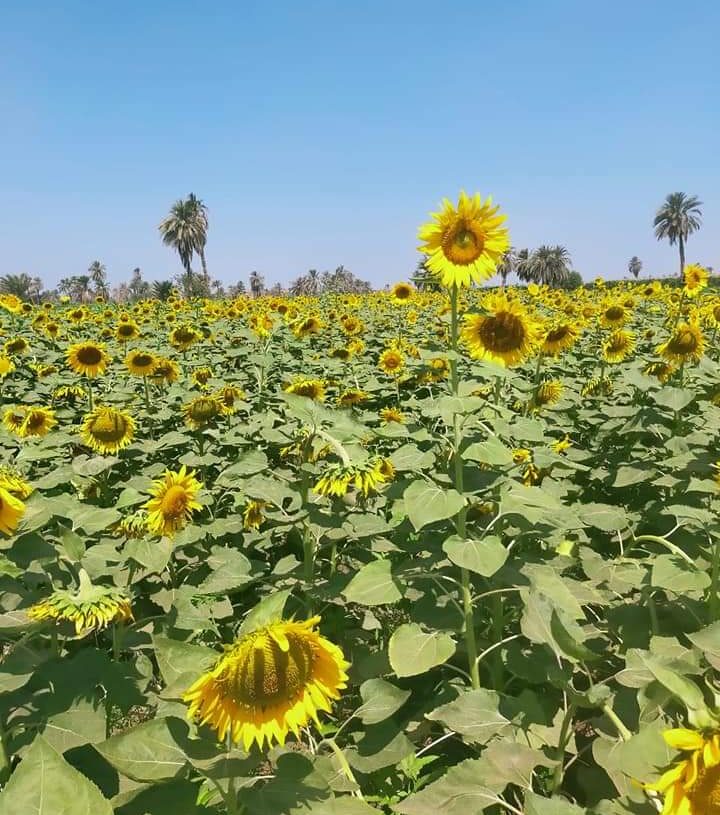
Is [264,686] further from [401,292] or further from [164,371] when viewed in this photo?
[401,292]

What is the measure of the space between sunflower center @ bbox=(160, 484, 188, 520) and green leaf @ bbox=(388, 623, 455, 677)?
3.74ft

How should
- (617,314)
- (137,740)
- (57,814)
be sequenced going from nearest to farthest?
(57,814) → (137,740) → (617,314)

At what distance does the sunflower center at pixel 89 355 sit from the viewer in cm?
631

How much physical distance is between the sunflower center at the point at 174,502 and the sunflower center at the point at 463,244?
5.14 ft

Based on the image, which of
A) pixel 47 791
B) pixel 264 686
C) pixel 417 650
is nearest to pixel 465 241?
pixel 417 650

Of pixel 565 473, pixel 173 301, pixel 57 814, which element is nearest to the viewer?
pixel 57 814

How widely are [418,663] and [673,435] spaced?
9.24 ft

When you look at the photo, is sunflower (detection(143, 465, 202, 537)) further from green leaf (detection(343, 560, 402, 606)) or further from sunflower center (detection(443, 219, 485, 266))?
sunflower center (detection(443, 219, 485, 266))

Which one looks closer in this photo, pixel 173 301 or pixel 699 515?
pixel 699 515

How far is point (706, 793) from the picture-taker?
1073 millimetres

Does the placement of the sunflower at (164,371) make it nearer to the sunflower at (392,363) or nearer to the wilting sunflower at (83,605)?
the sunflower at (392,363)

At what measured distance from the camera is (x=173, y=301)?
17312 millimetres

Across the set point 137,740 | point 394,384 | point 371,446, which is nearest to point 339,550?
point 371,446

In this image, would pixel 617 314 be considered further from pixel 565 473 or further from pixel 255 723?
pixel 255 723
